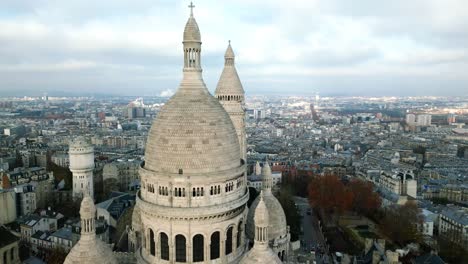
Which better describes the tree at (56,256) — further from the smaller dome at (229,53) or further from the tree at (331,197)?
the tree at (331,197)

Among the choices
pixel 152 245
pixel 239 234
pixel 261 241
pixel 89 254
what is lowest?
pixel 152 245

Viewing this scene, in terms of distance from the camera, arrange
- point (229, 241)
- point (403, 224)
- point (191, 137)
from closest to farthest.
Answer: point (191, 137)
point (229, 241)
point (403, 224)

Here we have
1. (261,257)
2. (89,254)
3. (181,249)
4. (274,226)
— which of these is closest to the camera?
(261,257)

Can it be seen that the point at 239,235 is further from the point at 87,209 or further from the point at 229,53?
the point at 229,53

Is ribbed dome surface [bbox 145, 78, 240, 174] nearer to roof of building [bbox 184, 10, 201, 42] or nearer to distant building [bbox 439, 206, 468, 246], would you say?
roof of building [bbox 184, 10, 201, 42]

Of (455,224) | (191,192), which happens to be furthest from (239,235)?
(455,224)

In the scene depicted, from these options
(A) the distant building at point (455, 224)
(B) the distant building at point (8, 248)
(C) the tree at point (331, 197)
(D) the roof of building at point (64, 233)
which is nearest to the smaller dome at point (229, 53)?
(C) the tree at point (331, 197)
